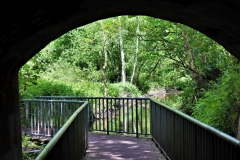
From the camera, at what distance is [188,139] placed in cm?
413

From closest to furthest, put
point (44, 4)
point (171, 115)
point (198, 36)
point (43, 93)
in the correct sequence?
point (44, 4) → point (171, 115) → point (198, 36) → point (43, 93)

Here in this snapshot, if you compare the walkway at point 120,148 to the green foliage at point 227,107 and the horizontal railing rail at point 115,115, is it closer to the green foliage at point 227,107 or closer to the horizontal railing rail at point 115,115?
the horizontal railing rail at point 115,115

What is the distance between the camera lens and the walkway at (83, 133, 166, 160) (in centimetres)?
634

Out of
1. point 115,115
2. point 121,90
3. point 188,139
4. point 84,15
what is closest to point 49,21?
point 84,15

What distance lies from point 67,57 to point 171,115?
79.7ft

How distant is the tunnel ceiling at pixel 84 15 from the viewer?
5.99ft

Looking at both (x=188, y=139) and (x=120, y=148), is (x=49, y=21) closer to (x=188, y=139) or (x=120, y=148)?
(x=188, y=139)

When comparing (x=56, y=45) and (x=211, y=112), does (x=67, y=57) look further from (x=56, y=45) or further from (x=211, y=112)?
(x=211, y=112)

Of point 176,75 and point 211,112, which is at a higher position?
point 176,75

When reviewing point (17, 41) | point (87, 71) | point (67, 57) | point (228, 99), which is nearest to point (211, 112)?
point (228, 99)

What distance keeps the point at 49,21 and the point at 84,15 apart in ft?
1.38

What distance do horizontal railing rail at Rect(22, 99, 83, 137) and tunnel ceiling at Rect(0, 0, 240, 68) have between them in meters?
5.49

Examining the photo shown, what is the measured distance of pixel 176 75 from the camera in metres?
16.8

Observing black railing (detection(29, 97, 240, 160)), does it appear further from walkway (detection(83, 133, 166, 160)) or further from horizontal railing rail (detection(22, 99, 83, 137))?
horizontal railing rail (detection(22, 99, 83, 137))
